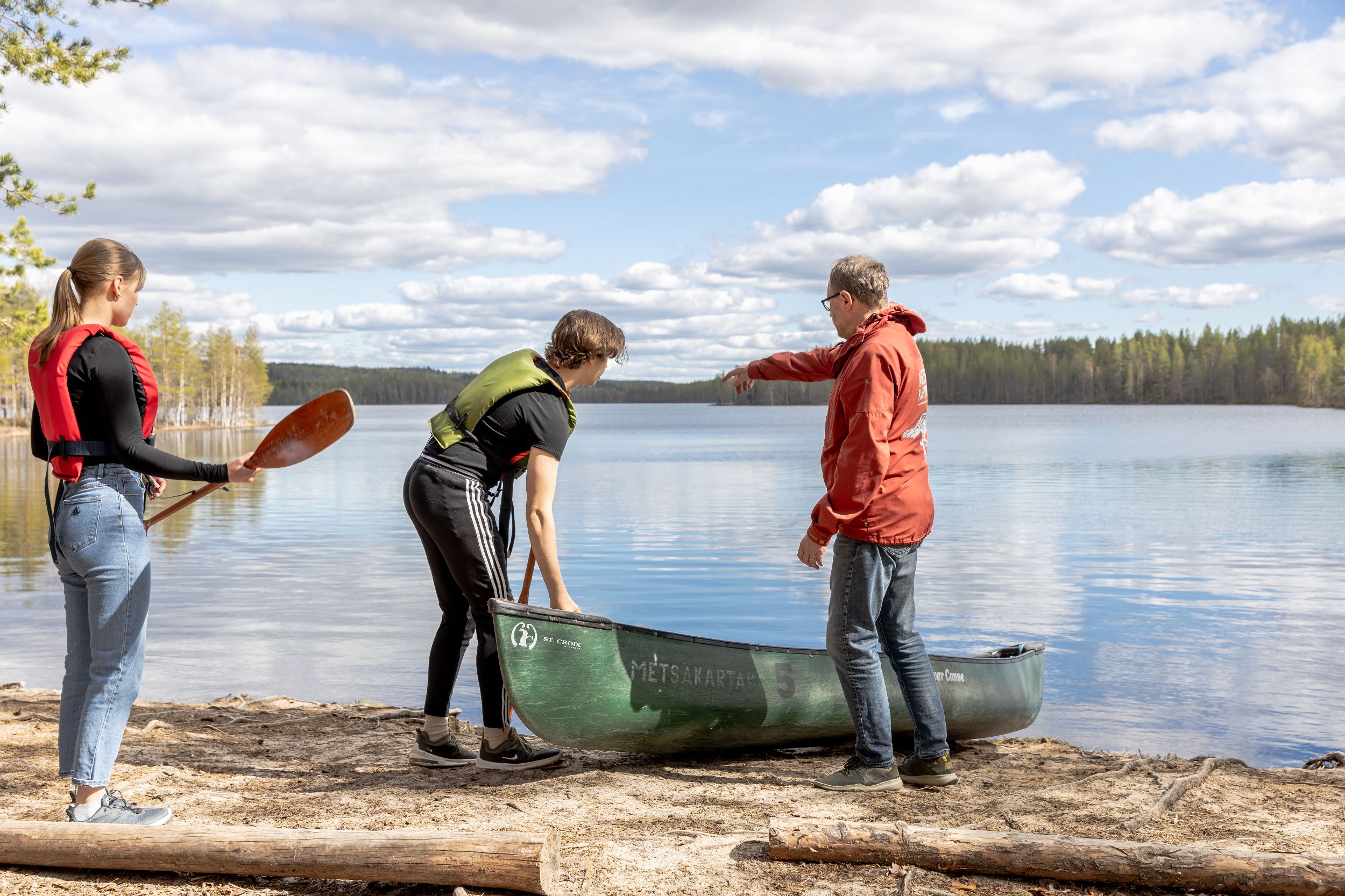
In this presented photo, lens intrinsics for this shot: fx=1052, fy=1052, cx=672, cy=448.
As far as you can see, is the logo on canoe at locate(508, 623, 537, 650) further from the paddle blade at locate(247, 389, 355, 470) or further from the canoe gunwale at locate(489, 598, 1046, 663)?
the paddle blade at locate(247, 389, 355, 470)

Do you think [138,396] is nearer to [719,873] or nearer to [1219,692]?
[719,873]

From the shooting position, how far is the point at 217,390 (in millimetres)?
109875

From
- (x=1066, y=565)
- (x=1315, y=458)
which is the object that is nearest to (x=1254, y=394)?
(x=1315, y=458)

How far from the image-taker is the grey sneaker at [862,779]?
4.94 m

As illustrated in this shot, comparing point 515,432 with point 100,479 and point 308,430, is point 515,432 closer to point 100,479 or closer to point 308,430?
point 308,430

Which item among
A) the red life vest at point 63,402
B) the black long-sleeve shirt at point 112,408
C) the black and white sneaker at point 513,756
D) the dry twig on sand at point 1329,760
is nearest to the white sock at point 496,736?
the black and white sneaker at point 513,756

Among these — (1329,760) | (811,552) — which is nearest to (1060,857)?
(811,552)

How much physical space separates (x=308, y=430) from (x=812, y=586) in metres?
11.5

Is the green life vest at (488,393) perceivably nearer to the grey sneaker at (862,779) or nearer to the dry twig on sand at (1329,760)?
the grey sneaker at (862,779)

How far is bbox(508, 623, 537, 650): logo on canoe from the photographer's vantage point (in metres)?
4.79

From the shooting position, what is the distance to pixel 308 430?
17.0ft

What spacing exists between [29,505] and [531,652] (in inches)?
1083

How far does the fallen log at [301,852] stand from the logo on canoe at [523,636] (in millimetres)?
1205

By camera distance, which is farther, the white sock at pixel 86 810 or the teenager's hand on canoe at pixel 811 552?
the teenager's hand on canoe at pixel 811 552
